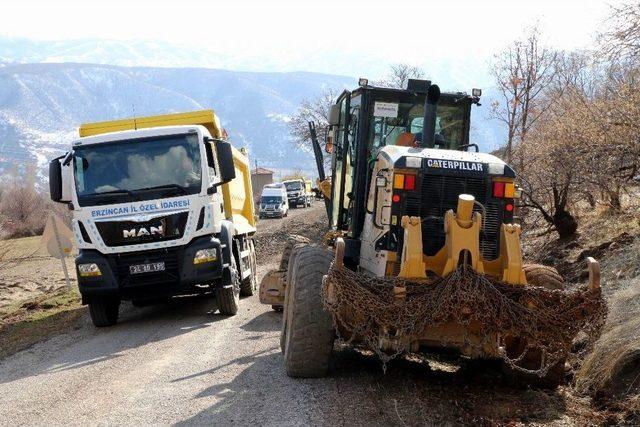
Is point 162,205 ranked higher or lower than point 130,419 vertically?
higher

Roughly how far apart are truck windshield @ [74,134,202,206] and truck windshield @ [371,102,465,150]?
366 centimetres

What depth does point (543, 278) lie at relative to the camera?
22.8ft

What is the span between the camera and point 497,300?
6172mm

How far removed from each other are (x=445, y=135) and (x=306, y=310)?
10.3ft

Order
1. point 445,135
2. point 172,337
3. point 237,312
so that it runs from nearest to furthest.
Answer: point 445,135 < point 172,337 < point 237,312

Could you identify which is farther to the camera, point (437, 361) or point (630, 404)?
point (437, 361)

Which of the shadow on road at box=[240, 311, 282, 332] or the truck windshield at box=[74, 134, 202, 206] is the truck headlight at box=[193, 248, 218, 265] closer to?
the truck windshield at box=[74, 134, 202, 206]

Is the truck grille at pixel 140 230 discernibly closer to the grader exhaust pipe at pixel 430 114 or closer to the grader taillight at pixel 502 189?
the grader exhaust pipe at pixel 430 114

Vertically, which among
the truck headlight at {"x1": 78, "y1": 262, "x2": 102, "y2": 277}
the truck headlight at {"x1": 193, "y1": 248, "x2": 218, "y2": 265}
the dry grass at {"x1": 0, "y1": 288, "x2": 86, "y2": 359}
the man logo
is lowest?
the dry grass at {"x1": 0, "y1": 288, "x2": 86, "y2": 359}

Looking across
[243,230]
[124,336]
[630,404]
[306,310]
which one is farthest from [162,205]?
[630,404]

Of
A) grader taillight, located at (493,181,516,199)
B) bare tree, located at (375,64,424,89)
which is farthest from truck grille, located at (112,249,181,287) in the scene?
bare tree, located at (375,64,424,89)

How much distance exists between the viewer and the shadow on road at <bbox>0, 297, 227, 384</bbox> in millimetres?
8906

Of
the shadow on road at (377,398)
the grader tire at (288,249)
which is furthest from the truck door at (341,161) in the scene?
the shadow on road at (377,398)

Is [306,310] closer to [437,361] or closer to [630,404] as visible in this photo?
[437,361]
